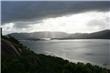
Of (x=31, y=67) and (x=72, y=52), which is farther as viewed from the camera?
(x=72, y=52)

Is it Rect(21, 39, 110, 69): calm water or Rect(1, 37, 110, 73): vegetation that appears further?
Rect(21, 39, 110, 69): calm water

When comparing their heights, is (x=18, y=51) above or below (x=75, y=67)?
above

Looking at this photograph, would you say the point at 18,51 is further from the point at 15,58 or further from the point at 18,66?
the point at 18,66

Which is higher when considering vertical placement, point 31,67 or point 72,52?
point 72,52

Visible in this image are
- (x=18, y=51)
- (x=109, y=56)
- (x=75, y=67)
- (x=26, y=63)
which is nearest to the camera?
(x=26, y=63)

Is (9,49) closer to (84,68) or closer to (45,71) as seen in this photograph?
(45,71)

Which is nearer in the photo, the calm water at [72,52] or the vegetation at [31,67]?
the vegetation at [31,67]

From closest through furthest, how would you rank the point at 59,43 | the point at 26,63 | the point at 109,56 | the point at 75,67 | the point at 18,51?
the point at 26,63
the point at 75,67
the point at 18,51
the point at 109,56
the point at 59,43

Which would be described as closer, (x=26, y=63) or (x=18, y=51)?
(x=26, y=63)

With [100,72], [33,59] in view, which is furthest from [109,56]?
[33,59]
